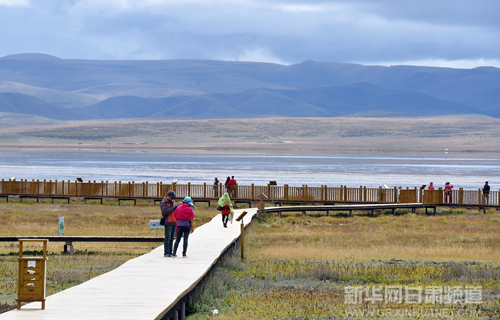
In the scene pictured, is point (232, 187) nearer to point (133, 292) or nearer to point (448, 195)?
point (448, 195)

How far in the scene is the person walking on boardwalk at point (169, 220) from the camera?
18.3m

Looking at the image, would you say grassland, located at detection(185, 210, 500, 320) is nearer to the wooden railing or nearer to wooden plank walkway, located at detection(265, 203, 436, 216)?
wooden plank walkway, located at detection(265, 203, 436, 216)

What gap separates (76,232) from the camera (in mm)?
29875

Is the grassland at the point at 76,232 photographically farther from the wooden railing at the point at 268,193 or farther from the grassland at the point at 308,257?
the wooden railing at the point at 268,193

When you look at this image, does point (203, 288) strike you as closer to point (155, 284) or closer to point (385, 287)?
point (155, 284)

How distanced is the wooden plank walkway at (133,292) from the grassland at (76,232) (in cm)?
147

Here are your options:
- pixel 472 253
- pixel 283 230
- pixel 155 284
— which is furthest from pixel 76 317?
pixel 283 230

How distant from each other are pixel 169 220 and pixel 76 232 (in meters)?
12.5

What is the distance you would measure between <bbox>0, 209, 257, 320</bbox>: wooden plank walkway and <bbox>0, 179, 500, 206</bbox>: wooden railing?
82.1 feet

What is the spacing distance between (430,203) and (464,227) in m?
8.07

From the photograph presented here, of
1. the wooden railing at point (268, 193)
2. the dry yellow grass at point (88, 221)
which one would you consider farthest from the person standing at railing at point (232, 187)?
the dry yellow grass at point (88, 221)

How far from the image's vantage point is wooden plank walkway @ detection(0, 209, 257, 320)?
37.6 ft

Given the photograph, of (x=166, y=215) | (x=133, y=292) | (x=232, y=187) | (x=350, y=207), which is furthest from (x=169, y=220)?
(x=232, y=187)

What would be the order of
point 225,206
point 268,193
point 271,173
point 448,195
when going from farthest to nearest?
point 271,173 < point 268,193 < point 448,195 < point 225,206
